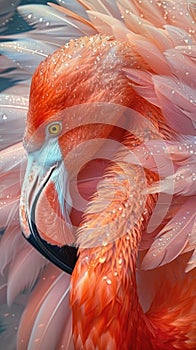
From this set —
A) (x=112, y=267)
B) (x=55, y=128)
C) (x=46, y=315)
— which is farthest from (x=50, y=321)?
(x=55, y=128)

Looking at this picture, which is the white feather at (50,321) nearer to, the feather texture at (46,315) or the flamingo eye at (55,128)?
the feather texture at (46,315)

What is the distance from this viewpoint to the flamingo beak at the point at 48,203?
2.54 feet

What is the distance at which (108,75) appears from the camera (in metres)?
0.78

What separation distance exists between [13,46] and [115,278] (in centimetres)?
37

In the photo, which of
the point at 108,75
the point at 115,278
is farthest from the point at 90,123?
the point at 115,278

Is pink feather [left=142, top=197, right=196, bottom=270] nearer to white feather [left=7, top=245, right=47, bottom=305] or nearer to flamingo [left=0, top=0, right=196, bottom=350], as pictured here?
flamingo [left=0, top=0, right=196, bottom=350]

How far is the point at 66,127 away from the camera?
768 millimetres

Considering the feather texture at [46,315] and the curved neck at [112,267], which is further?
the feather texture at [46,315]

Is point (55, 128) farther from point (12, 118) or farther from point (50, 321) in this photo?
point (50, 321)

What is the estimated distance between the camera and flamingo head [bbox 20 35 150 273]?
2.49ft

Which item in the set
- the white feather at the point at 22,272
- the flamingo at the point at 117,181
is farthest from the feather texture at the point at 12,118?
the white feather at the point at 22,272

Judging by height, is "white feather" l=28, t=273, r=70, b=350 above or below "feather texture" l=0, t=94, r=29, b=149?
below

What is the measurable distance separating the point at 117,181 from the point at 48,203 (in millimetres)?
95

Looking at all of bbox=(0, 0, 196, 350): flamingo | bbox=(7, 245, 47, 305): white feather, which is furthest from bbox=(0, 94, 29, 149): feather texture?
bbox=(7, 245, 47, 305): white feather
